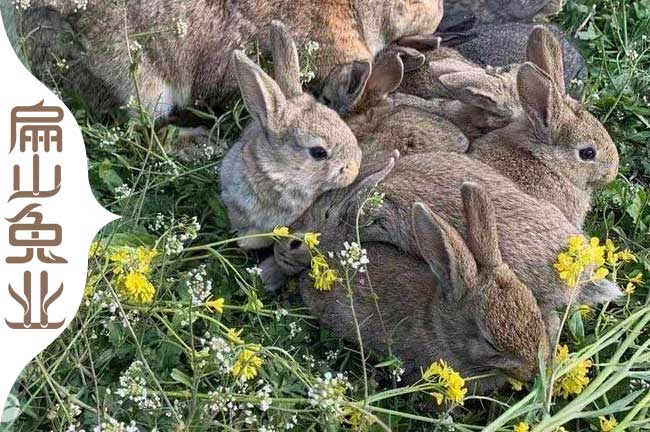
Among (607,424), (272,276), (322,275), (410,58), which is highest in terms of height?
(410,58)

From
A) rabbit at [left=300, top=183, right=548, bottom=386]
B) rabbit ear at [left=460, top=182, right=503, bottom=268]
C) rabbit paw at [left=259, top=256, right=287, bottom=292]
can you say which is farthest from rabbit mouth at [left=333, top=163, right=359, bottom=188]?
rabbit ear at [left=460, top=182, right=503, bottom=268]

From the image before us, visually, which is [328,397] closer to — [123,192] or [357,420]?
[357,420]

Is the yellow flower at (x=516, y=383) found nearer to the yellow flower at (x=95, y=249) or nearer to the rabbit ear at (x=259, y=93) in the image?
the rabbit ear at (x=259, y=93)

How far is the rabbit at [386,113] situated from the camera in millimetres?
3924

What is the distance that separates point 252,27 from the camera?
420 cm

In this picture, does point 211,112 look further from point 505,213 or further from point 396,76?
point 505,213

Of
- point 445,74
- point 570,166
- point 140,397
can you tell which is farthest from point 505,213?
point 140,397

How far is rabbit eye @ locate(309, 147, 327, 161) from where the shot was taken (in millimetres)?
3488

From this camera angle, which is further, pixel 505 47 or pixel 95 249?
pixel 505 47

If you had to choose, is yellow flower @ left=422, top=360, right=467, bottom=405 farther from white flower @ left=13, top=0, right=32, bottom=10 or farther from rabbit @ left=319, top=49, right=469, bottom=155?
white flower @ left=13, top=0, right=32, bottom=10

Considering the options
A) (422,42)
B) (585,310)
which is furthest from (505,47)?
(585,310)

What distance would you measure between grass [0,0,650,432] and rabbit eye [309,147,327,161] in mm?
505

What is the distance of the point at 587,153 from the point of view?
3846 mm

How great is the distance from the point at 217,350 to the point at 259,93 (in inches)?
42.3
